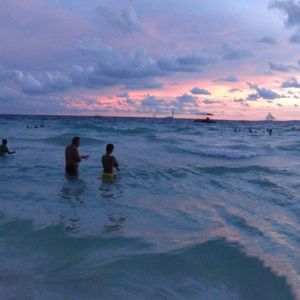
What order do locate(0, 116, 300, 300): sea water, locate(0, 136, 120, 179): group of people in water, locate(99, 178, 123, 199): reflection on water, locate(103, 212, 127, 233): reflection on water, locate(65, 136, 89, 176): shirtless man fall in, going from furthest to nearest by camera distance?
locate(65, 136, 89, 176): shirtless man < locate(0, 136, 120, 179): group of people in water < locate(99, 178, 123, 199): reflection on water < locate(103, 212, 127, 233): reflection on water < locate(0, 116, 300, 300): sea water

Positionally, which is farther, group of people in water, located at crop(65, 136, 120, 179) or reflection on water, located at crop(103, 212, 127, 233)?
group of people in water, located at crop(65, 136, 120, 179)

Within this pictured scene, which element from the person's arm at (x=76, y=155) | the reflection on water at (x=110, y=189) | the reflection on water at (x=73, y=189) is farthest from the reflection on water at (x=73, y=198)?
the person's arm at (x=76, y=155)

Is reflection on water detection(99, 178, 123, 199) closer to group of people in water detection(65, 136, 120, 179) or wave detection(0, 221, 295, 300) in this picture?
group of people in water detection(65, 136, 120, 179)

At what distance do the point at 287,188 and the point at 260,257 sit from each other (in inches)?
282

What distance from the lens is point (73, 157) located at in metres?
13.1

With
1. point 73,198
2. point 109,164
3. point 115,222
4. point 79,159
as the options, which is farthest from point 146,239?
point 79,159

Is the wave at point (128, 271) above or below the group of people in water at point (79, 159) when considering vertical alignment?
below

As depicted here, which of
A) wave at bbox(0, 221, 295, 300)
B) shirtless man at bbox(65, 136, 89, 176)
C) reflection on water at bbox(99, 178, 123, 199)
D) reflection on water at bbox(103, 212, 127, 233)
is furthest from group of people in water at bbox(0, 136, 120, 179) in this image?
wave at bbox(0, 221, 295, 300)

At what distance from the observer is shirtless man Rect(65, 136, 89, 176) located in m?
12.9

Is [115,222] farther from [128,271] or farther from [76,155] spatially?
[76,155]

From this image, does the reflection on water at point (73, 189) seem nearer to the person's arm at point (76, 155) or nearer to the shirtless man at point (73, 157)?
the shirtless man at point (73, 157)

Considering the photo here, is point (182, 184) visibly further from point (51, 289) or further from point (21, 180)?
point (51, 289)

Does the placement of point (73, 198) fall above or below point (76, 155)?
below

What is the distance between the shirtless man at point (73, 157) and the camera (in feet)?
Result: 42.2
